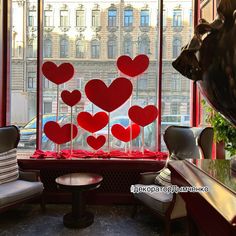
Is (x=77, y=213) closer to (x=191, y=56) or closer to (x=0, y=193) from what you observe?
(x=0, y=193)

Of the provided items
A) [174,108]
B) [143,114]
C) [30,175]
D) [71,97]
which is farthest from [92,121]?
[174,108]

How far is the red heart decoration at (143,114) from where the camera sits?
344 cm

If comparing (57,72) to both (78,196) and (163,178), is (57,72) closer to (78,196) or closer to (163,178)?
(78,196)

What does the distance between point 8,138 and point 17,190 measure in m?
0.76

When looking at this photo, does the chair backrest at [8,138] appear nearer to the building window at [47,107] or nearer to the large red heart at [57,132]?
the large red heart at [57,132]

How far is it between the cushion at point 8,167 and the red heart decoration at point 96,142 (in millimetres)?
956

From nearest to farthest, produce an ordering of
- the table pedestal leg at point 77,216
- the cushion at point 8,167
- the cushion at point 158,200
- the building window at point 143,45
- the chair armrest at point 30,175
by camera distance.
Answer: the cushion at point 158,200 → the table pedestal leg at point 77,216 → the cushion at point 8,167 → the chair armrest at point 30,175 → the building window at point 143,45

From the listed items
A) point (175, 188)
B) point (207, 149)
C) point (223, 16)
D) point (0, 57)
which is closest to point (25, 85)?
point (0, 57)

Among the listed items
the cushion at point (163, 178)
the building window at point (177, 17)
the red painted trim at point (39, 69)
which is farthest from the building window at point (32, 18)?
the cushion at point (163, 178)

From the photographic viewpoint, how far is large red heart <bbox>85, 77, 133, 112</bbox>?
3.38m

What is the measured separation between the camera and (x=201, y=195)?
0.90 m

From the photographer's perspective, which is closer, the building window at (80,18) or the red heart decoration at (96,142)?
the red heart decoration at (96,142)

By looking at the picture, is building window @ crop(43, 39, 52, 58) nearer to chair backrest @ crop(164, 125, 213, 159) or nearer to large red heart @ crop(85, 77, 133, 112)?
large red heart @ crop(85, 77, 133, 112)

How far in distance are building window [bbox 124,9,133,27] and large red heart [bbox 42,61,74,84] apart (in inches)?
43.4
